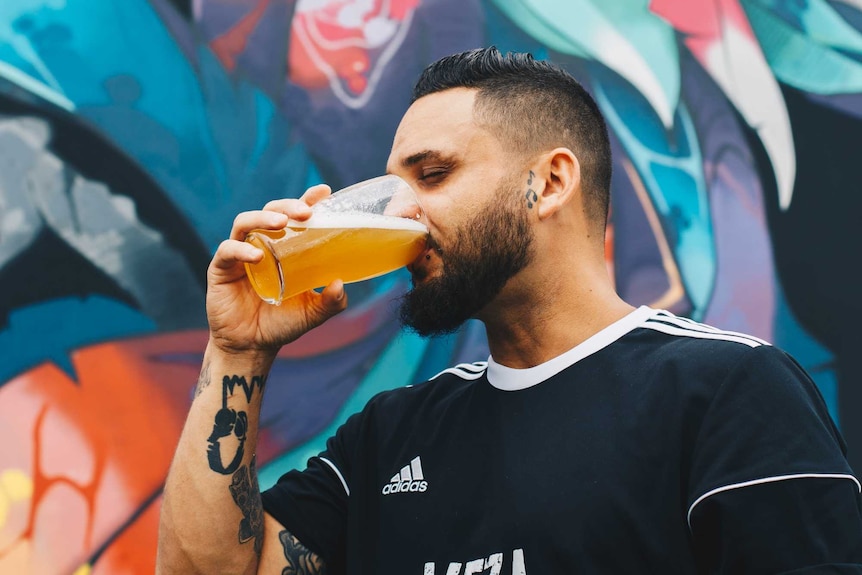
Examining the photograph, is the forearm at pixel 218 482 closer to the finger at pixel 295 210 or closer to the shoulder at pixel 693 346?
the finger at pixel 295 210

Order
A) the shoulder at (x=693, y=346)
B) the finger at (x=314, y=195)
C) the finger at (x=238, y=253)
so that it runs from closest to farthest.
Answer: the shoulder at (x=693, y=346) < the finger at (x=238, y=253) < the finger at (x=314, y=195)

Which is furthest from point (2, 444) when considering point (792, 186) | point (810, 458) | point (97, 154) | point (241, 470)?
point (792, 186)

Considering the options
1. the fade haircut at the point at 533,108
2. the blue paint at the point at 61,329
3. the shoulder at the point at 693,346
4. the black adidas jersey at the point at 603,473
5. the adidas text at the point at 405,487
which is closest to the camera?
the black adidas jersey at the point at 603,473

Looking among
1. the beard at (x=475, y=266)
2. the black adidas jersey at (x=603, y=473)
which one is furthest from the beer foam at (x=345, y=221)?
the black adidas jersey at (x=603, y=473)

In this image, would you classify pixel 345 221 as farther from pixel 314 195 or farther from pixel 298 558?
pixel 298 558

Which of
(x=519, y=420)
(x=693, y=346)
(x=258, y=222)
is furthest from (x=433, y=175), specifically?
(x=693, y=346)

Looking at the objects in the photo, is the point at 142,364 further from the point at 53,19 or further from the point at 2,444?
the point at 53,19

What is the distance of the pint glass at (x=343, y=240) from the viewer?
1.70 meters

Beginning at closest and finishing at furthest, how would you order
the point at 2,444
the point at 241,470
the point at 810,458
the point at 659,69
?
the point at 810,458
the point at 241,470
the point at 2,444
the point at 659,69

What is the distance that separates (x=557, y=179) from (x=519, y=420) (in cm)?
62

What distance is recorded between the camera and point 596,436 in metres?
1.73

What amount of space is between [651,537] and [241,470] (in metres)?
0.97

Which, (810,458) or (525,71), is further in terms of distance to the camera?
(525,71)

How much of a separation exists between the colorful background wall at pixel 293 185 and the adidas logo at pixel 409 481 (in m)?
1.31
